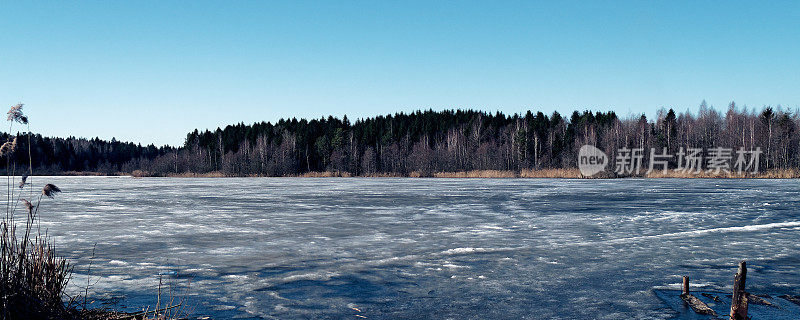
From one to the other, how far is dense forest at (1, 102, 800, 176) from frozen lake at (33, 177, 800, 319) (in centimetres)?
4622

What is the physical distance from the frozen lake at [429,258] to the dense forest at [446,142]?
46223 mm

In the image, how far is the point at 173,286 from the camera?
5.11 metres

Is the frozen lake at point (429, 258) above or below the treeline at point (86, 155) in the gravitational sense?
below

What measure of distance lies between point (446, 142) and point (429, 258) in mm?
76453

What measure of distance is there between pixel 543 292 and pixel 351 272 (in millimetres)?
2092

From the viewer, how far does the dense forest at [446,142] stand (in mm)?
62594

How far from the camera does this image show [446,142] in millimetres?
82688

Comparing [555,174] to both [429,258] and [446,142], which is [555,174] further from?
[446,142]

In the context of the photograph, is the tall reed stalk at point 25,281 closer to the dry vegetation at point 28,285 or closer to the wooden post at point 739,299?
the dry vegetation at point 28,285

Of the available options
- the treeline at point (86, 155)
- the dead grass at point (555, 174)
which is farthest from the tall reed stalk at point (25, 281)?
the treeline at point (86, 155)

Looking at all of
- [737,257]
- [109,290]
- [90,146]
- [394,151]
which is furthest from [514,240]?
[90,146]

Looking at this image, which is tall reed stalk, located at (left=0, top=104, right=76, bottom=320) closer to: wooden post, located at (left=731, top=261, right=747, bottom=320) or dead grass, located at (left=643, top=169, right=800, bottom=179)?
wooden post, located at (left=731, top=261, right=747, bottom=320)

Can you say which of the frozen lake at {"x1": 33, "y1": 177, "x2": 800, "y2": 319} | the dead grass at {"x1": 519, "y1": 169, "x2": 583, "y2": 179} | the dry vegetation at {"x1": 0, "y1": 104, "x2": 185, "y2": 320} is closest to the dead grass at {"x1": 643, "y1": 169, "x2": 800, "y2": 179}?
the dead grass at {"x1": 519, "y1": 169, "x2": 583, "y2": 179}

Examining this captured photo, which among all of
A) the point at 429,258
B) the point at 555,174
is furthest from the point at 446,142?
the point at 429,258
